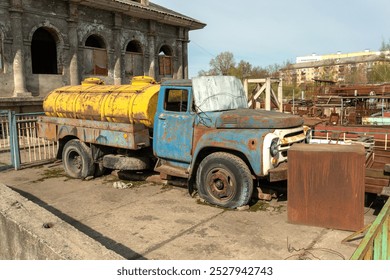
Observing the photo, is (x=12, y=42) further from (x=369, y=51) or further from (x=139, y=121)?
(x=369, y=51)

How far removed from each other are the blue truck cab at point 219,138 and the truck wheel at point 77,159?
2.17 m

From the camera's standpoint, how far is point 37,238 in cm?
363

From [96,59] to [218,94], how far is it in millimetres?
13214

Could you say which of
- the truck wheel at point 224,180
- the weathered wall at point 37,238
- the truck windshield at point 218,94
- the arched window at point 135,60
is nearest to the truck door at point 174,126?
the truck windshield at point 218,94

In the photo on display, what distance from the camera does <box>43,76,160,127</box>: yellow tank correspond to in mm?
7297

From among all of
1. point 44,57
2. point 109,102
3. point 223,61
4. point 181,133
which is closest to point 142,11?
point 44,57

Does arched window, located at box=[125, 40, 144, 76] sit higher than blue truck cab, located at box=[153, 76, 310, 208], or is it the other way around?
arched window, located at box=[125, 40, 144, 76]

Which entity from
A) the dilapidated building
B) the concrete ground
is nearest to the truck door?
the concrete ground

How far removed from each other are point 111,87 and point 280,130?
4651 mm

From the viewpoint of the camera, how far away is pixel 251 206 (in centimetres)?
610

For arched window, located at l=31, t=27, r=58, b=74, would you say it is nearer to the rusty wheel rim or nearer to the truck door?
the truck door

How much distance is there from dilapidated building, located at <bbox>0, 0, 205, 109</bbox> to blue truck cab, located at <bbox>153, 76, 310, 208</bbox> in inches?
408

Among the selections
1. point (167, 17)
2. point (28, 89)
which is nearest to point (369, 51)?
point (167, 17)

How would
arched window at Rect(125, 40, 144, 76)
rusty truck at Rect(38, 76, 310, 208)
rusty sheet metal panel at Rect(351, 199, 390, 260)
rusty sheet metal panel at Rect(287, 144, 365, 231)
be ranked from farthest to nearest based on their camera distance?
1. arched window at Rect(125, 40, 144, 76)
2. rusty truck at Rect(38, 76, 310, 208)
3. rusty sheet metal panel at Rect(287, 144, 365, 231)
4. rusty sheet metal panel at Rect(351, 199, 390, 260)
